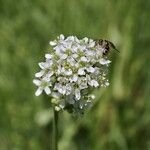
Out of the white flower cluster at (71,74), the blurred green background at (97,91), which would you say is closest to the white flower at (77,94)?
the white flower cluster at (71,74)

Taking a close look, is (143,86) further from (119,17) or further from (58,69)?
(58,69)

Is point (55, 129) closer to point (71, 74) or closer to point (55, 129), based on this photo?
point (55, 129)

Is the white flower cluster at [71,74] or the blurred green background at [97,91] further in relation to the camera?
the blurred green background at [97,91]

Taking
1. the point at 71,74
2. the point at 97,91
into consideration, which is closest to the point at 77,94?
the point at 71,74

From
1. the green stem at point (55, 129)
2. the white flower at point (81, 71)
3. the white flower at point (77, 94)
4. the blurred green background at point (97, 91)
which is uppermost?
the blurred green background at point (97, 91)

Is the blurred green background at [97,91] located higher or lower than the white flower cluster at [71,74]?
higher

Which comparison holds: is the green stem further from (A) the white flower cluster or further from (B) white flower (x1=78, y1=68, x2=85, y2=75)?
(B) white flower (x1=78, y1=68, x2=85, y2=75)

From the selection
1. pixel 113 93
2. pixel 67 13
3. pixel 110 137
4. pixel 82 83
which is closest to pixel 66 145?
pixel 110 137

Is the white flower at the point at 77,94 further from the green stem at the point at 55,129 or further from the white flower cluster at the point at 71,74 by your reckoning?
the green stem at the point at 55,129
